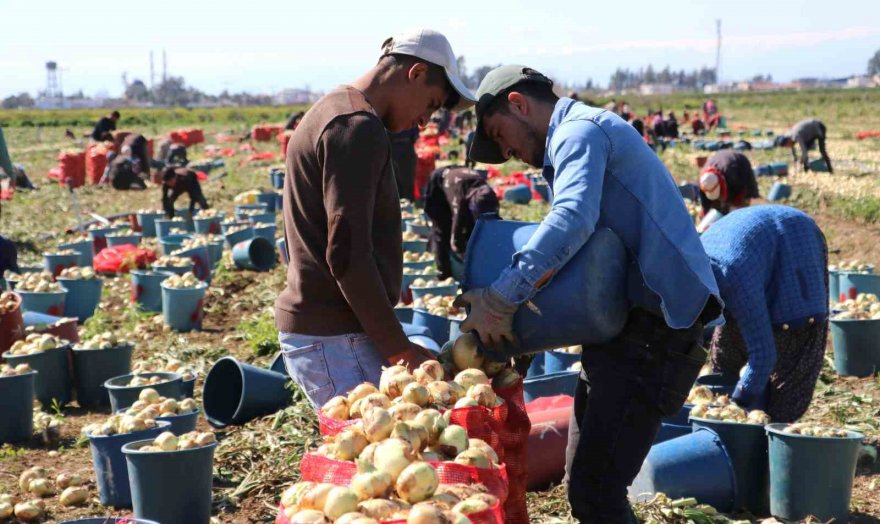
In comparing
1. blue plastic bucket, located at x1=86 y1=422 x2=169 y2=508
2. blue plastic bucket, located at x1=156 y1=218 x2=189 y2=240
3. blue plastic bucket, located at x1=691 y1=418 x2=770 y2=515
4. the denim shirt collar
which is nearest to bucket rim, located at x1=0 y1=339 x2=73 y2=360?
blue plastic bucket, located at x1=86 y1=422 x2=169 y2=508

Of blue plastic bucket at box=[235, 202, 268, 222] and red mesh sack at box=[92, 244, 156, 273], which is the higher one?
blue plastic bucket at box=[235, 202, 268, 222]

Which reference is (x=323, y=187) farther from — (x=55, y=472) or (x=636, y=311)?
(x=55, y=472)

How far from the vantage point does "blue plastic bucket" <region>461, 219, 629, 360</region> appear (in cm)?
297

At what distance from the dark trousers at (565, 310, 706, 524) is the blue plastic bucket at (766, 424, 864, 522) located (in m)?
1.69

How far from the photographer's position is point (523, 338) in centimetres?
304

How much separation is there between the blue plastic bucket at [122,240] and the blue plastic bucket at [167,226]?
665 millimetres

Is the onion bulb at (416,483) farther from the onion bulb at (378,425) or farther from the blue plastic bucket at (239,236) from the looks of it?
the blue plastic bucket at (239,236)

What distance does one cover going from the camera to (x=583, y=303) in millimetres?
2977

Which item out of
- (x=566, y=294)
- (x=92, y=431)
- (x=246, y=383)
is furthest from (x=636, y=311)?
(x=246, y=383)

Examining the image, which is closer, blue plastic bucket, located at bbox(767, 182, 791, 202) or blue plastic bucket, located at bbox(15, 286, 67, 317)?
blue plastic bucket, located at bbox(15, 286, 67, 317)

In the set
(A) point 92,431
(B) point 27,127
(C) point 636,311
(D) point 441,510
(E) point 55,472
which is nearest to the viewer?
(D) point 441,510

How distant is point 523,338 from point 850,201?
14446 millimetres

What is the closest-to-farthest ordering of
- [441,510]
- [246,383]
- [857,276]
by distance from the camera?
[441,510], [246,383], [857,276]

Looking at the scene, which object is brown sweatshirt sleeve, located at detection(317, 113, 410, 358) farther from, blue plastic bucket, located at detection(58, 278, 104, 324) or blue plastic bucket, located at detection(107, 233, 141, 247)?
blue plastic bucket, located at detection(107, 233, 141, 247)
